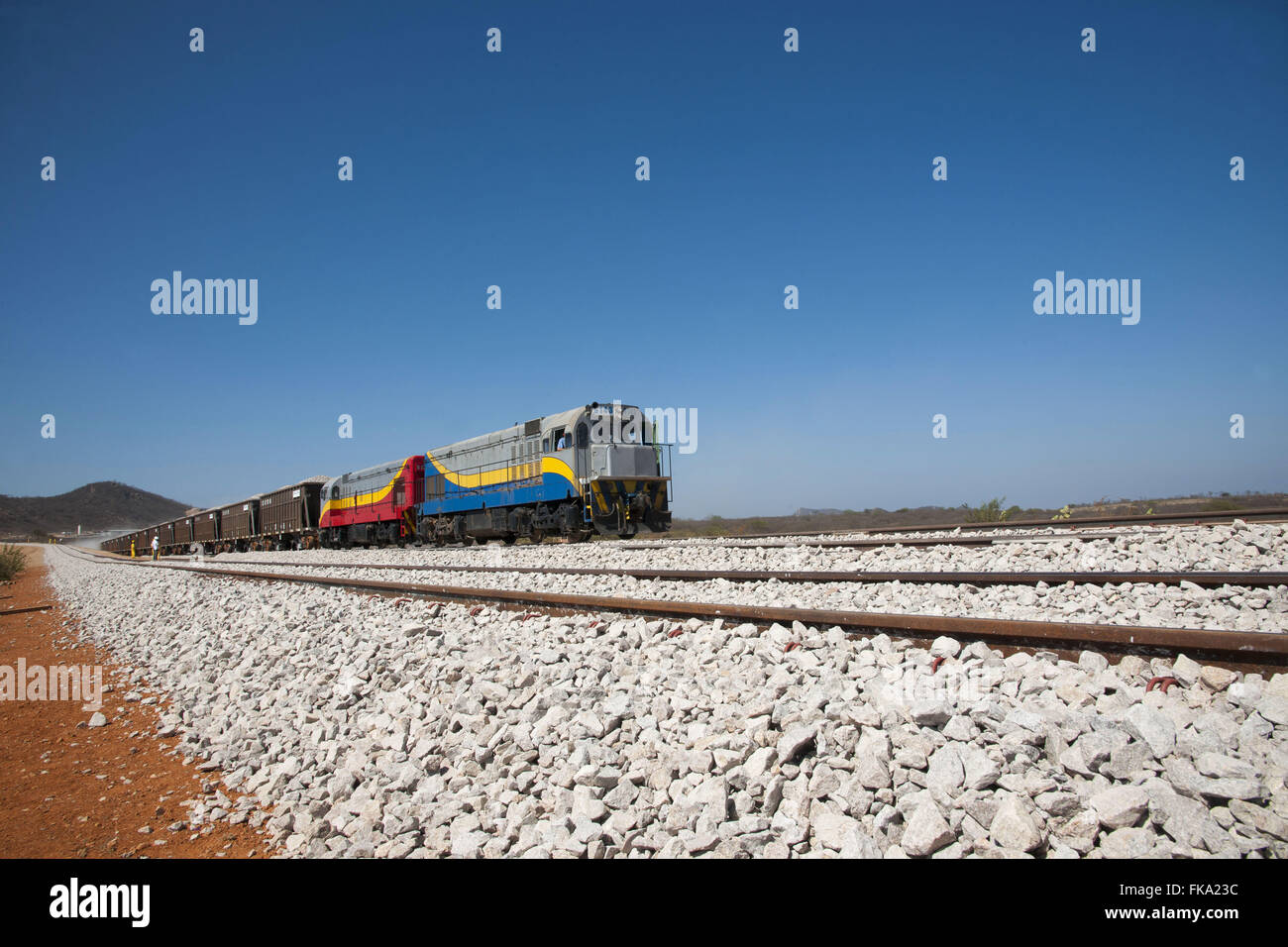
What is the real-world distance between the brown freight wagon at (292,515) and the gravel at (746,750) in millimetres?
31030

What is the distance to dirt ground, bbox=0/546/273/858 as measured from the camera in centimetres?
349

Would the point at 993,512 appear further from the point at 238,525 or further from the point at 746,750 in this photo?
the point at 238,525

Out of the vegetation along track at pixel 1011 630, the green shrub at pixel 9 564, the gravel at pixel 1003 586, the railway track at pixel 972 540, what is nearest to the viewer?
the vegetation along track at pixel 1011 630

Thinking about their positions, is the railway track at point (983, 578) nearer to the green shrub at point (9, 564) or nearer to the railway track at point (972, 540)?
the railway track at point (972, 540)

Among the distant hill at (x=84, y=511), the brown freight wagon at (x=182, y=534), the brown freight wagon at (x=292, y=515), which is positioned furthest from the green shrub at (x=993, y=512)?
the distant hill at (x=84, y=511)

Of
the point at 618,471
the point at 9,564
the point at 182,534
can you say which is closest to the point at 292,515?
the point at 9,564

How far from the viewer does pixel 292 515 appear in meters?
34.7

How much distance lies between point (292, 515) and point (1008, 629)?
36686 mm

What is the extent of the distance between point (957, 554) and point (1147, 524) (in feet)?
14.1

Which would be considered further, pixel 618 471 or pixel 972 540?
pixel 618 471

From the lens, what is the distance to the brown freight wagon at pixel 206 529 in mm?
43781
